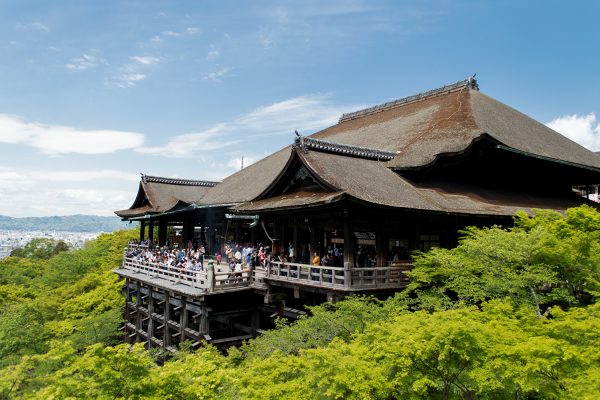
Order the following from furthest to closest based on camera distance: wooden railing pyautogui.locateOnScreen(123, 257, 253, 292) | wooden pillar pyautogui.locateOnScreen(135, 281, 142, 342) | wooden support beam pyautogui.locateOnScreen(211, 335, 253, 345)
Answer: wooden pillar pyautogui.locateOnScreen(135, 281, 142, 342) < wooden support beam pyautogui.locateOnScreen(211, 335, 253, 345) < wooden railing pyautogui.locateOnScreen(123, 257, 253, 292)

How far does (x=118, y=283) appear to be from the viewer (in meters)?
30.5

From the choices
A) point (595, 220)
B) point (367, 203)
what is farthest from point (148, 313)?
point (595, 220)

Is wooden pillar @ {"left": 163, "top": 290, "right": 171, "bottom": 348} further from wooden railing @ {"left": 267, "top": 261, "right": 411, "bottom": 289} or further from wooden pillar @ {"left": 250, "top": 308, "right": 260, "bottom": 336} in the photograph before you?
wooden railing @ {"left": 267, "top": 261, "right": 411, "bottom": 289}

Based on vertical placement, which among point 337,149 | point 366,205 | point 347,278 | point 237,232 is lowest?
point 347,278

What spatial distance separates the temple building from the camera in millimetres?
15625

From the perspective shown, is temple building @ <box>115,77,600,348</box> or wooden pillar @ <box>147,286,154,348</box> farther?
wooden pillar @ <box>147,286,154,348</box>

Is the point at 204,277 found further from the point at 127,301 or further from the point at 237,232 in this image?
the point at 127,301

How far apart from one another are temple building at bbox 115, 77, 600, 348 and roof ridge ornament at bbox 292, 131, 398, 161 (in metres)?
0.05

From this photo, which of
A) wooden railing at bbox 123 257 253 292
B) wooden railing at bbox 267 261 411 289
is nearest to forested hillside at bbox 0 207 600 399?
wooden railing at bbox 267 261 411 289

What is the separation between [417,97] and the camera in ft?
104

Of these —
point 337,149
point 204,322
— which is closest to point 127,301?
point 204,322

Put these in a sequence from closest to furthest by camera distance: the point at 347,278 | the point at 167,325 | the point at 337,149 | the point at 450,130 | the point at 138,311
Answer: the point at 347,278 → the point at 337,149 → the point at 450,130 → the point at 167,325 → the point at 138,311

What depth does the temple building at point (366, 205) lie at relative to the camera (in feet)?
51.3

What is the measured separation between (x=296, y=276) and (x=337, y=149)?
19.0 ft
